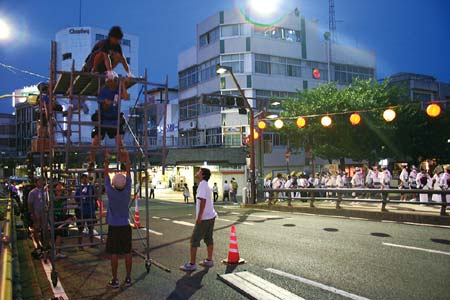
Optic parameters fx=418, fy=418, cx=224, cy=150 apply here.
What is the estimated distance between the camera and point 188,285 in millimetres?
6738

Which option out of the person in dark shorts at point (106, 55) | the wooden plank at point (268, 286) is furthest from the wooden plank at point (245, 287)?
the person in dark shorts at point (106, 55)

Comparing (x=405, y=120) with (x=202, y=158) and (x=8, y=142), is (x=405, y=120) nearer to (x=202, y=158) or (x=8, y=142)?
(x=202, y=158)

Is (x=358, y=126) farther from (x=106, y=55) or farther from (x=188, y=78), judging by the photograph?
(x=106, y=55)

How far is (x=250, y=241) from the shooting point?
1051 centimetres

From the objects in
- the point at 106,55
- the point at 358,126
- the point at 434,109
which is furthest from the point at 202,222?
the point at 358,126

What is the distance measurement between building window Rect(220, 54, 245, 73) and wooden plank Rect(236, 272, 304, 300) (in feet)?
119

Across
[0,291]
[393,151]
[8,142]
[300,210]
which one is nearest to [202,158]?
[393,151]

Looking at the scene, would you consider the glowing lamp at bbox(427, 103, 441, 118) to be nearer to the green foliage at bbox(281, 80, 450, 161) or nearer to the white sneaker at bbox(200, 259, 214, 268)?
the white sneaker at bbox(200, 259, 214, 268)

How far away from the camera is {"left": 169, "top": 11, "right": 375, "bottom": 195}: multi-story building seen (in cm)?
4172

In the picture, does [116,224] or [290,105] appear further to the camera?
[290,105]

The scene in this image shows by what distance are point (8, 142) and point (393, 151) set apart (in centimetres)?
8273

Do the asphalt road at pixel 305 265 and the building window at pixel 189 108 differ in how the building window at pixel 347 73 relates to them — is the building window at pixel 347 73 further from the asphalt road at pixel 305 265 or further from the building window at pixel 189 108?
the asphalt road at pixel 305 265

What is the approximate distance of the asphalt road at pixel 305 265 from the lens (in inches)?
247

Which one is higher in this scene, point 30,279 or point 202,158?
point 202,158
